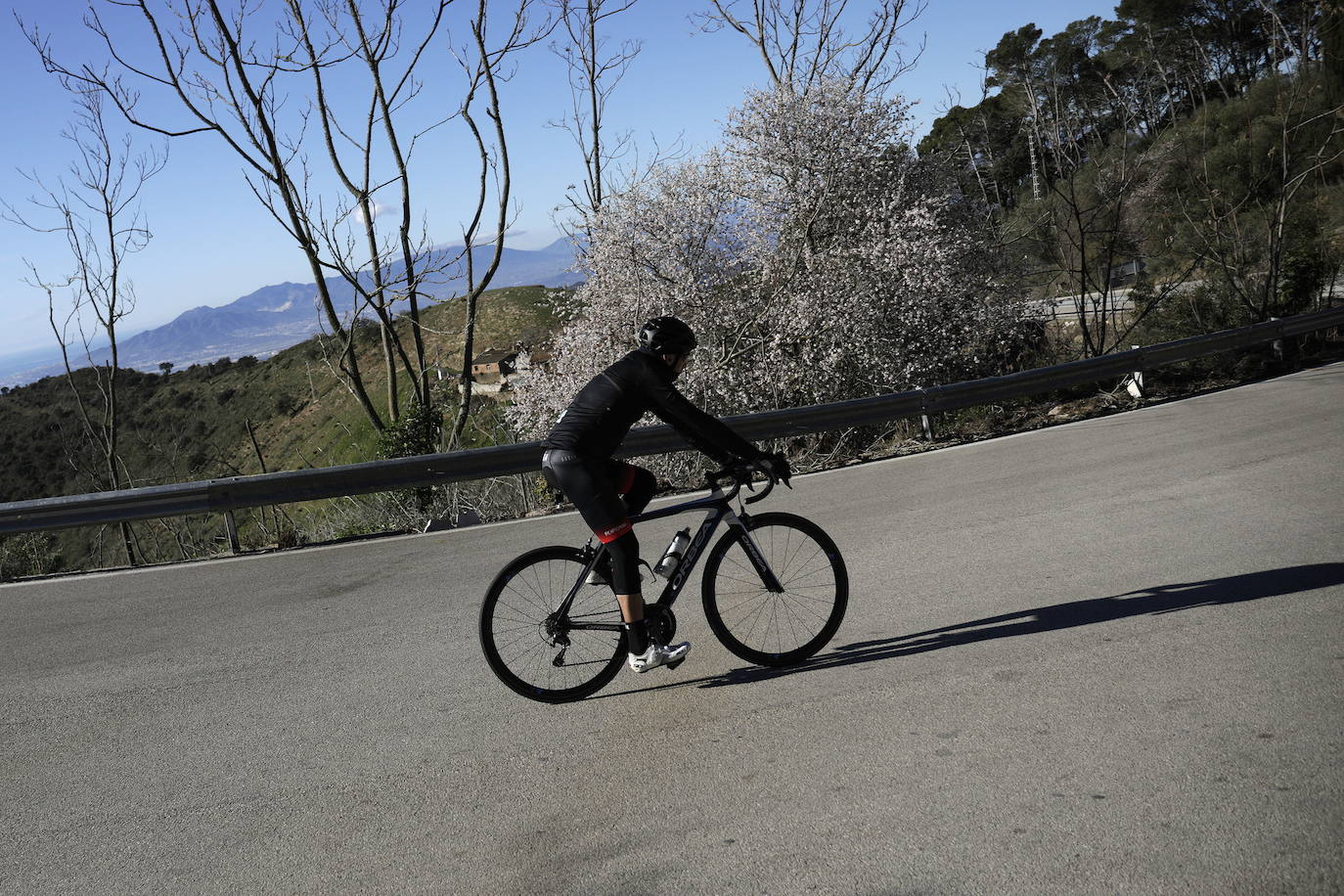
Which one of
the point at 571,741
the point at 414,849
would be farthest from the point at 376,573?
the point at 414,849

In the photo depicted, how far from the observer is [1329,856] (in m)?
3.15

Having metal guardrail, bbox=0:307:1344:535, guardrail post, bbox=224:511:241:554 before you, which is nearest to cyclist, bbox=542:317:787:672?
metal guardrail, bbox=0:307:1344:535

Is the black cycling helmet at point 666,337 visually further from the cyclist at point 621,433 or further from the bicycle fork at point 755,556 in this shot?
the bicycle fork at point 755,556

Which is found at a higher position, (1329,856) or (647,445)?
(647,445)

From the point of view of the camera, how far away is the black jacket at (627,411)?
193 inches

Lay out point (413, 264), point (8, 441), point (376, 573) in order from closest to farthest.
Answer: point (376, 573) < point (413, 264) < point (8, 441)

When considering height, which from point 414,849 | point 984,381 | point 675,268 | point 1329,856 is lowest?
point 1329,856

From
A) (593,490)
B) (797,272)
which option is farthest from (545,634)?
(797,272)

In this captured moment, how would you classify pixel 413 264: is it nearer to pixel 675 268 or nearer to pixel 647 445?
pixel 675 268

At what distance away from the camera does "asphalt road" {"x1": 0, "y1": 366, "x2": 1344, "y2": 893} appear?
137 inches

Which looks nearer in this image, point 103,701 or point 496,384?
point 103,701

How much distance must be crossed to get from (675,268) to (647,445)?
7.44 m

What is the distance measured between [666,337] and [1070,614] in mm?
2714

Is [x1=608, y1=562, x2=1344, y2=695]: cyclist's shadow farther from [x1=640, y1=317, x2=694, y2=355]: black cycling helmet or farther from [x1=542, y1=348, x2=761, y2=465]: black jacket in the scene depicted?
[x1=640, y1=317, x2=694, y2=355]: black cycling helmet
